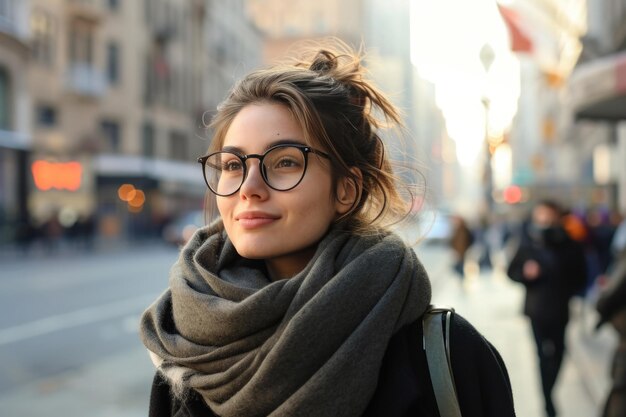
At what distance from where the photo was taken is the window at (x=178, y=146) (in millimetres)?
51722

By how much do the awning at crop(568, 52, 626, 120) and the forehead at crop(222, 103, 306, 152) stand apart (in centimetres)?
476

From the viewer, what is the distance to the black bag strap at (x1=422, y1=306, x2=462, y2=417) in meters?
1.77

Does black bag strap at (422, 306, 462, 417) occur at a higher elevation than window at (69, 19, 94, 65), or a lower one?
lower

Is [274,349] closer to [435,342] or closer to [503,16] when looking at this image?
[435,342]

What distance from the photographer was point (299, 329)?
1709mm

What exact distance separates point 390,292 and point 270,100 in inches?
22.2

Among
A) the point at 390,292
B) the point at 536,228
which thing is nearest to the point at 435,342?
the point at 390,292

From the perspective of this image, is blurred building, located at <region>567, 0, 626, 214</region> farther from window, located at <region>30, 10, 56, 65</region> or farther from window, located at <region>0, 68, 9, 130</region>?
window, located at <region>30, 10, 56, 65</region>

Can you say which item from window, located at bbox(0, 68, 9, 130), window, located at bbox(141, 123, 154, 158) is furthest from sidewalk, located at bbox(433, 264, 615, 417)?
window, located at bbox(141, 123, 154, 158)

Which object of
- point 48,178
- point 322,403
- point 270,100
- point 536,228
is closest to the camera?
point 322,403

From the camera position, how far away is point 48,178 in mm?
34938

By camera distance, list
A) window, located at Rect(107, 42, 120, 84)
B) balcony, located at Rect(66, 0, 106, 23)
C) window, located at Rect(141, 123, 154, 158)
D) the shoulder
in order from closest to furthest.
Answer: the shoulder
balcony, located at Rect(66, 0, 106, 23)
window, located at Rect(107, 42, 120, 84)
window, located at Rect(141, 123, 154, 158)

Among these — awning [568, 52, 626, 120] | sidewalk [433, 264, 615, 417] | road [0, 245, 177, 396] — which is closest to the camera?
awning [568, 52, 626, 120]

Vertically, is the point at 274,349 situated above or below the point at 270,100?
below
